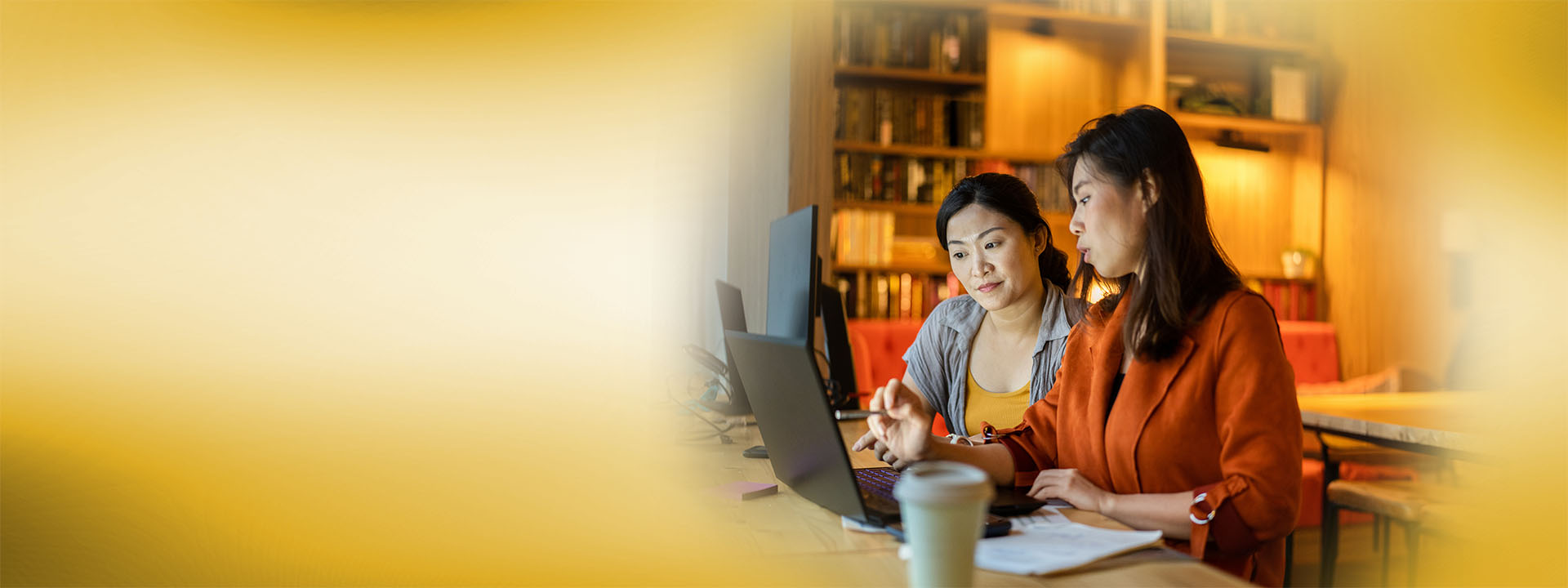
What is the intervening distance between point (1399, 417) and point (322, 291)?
2.69m

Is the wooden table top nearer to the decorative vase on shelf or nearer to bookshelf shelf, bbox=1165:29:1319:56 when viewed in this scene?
the decorative vase on shelf

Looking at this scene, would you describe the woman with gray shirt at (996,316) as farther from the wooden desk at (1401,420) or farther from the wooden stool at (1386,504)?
the wooden stool at (1386,504)

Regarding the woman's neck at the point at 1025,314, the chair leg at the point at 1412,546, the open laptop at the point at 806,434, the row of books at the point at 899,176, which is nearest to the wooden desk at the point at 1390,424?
the chair leg at the point at 1412,546

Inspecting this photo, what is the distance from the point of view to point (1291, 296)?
5023mm

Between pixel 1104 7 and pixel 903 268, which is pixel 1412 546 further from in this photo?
pixel 1104 7

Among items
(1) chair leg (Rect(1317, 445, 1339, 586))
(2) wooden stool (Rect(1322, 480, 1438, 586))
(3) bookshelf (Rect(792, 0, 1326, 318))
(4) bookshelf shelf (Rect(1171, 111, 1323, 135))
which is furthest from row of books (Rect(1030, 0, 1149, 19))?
(2) wooden stool (Rect(1322, 480, 1438, 586))

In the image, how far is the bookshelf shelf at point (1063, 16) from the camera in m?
4.45

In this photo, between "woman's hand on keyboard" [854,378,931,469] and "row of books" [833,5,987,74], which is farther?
"row of books" [833,5,987,74]

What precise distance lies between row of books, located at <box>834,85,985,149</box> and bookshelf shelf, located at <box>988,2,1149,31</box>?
0.43m

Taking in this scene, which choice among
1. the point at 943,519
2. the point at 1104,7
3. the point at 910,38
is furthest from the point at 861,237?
the point at 943,519

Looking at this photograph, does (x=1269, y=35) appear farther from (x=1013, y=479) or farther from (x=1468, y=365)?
(x=1013, y=479)

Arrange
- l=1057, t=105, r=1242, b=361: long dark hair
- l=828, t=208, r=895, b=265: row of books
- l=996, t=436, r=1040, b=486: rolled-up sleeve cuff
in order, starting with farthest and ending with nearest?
l=828, t=208, r=895, b=265: row of books, l=996, t=436, r=1040, b=486: rolled-up sleeve cuff, l=1057, t=105, r=1242, b=361: long dark hair

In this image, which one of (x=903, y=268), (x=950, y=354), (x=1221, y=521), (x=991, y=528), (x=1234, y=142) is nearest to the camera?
(x=991, y=528)

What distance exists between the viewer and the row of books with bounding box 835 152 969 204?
4309mm
